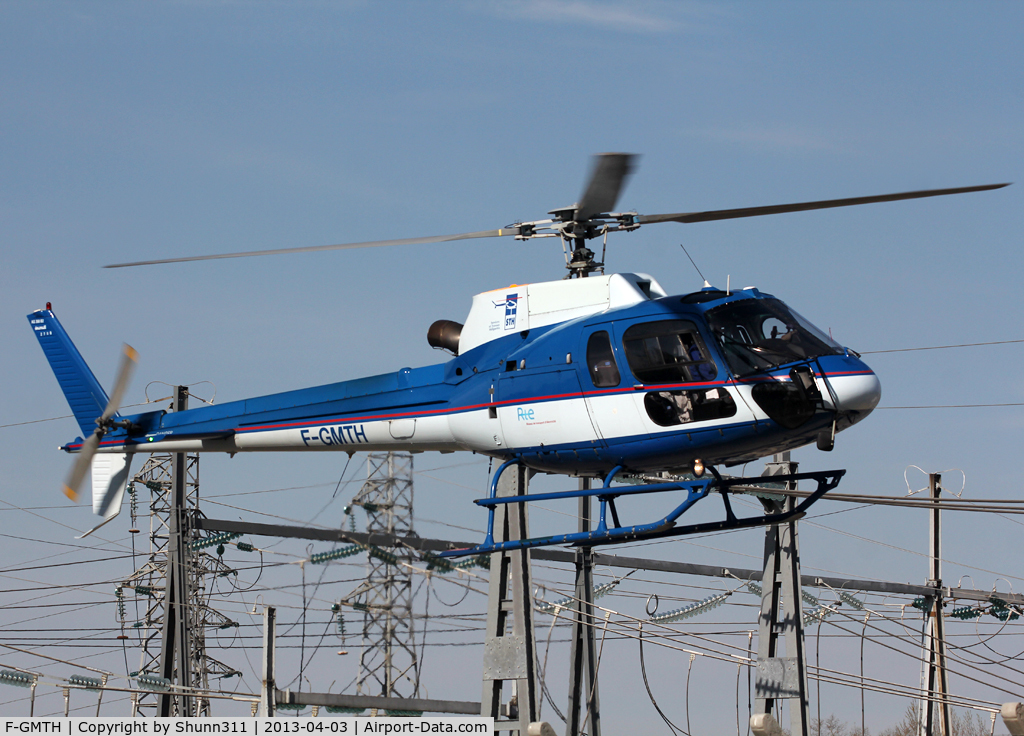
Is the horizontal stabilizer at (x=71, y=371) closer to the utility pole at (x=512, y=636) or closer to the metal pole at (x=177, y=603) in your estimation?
the metal pole at (x=177, y=603)

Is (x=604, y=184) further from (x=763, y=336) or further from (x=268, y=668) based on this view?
(x=268, y=668)

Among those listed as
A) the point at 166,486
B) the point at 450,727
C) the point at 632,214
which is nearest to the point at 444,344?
the point at 632,214

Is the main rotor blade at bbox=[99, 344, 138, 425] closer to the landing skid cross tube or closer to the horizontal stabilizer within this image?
the horizontal stabilizer

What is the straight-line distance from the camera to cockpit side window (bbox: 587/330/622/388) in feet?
48.4

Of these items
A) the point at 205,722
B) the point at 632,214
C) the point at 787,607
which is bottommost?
the point at 205,722

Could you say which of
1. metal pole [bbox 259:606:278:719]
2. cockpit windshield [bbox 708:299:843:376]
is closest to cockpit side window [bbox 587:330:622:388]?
cockpit windshield [bbox 708:299:843:376]

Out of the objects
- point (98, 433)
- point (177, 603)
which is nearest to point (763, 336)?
point (98, 433)

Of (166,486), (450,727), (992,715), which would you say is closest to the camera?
(450,727)

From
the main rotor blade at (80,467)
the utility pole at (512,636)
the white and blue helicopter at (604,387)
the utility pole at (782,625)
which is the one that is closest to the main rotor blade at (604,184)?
Answer: the white and blue helicopter at (604,387)

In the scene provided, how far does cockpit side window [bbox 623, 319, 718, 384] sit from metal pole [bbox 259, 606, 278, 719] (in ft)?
24.3

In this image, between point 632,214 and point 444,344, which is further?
point 444,344

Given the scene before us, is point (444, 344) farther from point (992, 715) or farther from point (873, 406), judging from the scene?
point (992, 715)

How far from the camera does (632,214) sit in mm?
15867

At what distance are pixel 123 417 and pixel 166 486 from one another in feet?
45.5
